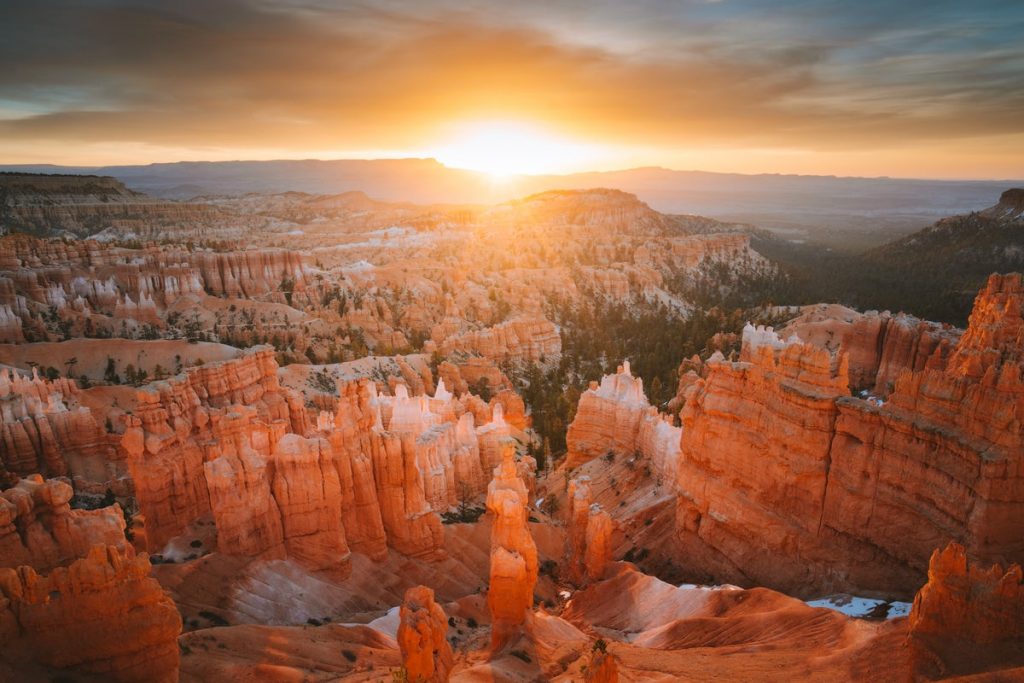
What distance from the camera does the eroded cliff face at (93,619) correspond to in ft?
32.7

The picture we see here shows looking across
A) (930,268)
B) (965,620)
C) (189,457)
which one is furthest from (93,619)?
(930,268)

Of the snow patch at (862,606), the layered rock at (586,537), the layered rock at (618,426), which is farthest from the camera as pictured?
the layered rock at (618,426)

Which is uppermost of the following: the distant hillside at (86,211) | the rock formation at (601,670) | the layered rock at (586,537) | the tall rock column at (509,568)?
the distant hillside at (86,211)

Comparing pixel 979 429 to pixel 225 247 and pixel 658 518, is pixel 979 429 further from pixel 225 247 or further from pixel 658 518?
pixel 225 247

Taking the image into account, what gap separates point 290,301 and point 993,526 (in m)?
67.4

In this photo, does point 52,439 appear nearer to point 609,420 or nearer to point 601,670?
point 609,420

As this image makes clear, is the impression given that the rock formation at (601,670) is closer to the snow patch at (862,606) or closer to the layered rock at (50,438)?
the snow patch at (862,606)

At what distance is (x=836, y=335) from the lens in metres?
54.7

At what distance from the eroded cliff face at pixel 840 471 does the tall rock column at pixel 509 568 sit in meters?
6.54

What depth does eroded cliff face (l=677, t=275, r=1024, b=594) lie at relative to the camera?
43.5 feet

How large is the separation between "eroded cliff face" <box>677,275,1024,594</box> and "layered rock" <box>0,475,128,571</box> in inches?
635

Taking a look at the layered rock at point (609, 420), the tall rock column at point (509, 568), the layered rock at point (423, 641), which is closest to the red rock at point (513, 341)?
the layered rock at point (609, 420)

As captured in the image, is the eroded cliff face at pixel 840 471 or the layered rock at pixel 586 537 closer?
the eroded cliff face at pixel 840 471

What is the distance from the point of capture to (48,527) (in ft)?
42.8
